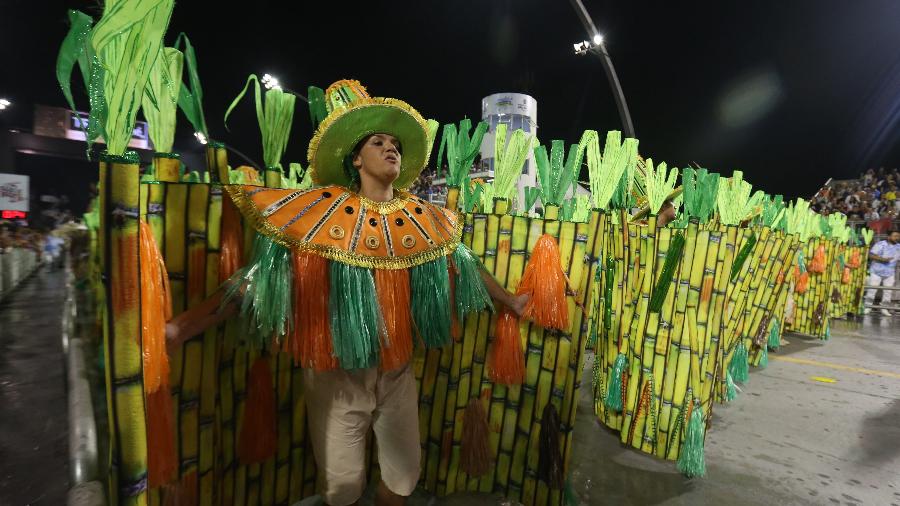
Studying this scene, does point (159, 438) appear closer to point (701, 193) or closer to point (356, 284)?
point (356, 284)

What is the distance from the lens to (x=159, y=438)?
1275mm

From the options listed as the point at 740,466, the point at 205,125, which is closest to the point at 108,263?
the point at 205,125

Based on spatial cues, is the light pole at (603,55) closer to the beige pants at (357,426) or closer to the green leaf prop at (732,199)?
the green leaf prop at (732,199)

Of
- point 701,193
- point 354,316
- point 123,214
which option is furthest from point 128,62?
point 701,193

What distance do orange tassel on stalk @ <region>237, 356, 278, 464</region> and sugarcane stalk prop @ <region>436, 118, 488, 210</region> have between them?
3.78 feet

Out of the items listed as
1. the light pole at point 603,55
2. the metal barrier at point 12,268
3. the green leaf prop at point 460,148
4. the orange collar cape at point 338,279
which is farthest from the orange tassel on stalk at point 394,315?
the metal barrier at point 12,268

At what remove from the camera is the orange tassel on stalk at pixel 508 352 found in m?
2.08

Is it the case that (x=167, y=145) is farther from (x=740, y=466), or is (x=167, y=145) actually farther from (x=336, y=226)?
(x=740, y=466)

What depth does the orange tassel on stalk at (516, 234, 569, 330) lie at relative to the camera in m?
1.98

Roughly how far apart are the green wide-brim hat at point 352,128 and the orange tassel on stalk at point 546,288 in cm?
76

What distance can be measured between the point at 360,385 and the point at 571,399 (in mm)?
1090

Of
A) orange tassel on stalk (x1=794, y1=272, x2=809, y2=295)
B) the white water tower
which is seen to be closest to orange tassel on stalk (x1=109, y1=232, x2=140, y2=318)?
Answer: orange tassel on stalk (x1=794, y1=272, x2=809, y2=295)

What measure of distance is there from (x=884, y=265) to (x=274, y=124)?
1366cm

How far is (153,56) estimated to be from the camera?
99 centimetres
